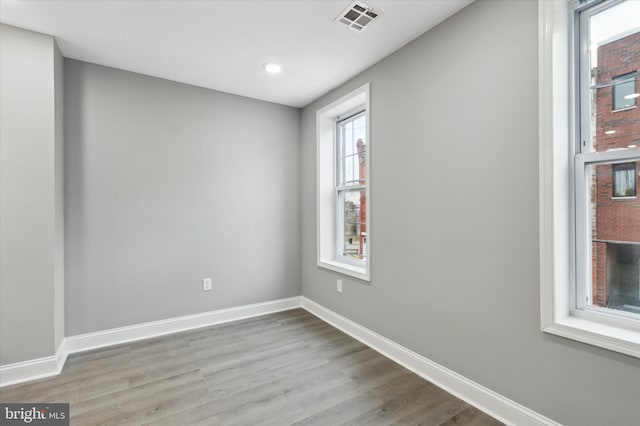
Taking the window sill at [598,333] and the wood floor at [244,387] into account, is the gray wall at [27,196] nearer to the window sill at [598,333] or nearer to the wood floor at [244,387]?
the wood floor at [244,387]

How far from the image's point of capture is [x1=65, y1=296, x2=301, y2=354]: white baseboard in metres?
2.73

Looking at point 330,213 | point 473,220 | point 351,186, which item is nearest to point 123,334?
point 330,213

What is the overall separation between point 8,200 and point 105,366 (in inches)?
56.3

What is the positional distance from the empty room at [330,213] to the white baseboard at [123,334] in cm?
2

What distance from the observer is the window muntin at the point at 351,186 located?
3.37m

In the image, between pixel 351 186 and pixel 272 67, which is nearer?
pixel 272 67

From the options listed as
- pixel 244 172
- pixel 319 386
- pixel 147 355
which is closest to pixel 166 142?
pixel 244 172

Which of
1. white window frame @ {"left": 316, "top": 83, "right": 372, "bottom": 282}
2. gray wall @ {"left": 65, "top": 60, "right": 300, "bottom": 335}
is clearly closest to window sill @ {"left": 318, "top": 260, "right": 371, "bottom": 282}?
white window frame @ {"left": 316, "top": 83, "right": 372, "bottom": 282}

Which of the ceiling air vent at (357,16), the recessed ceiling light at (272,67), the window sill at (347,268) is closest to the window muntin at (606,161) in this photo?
the ceiling air vent at (357,16)

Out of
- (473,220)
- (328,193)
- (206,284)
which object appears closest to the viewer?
(473,220)

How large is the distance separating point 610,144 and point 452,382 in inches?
66.1

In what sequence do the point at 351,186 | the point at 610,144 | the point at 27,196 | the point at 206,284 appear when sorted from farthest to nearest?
the point at 351,186 < the point at 206,284 < the point at 27,196 < the point at 610,144

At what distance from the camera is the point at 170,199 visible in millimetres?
3094

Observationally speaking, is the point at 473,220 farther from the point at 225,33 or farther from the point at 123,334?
the point at 123,334
